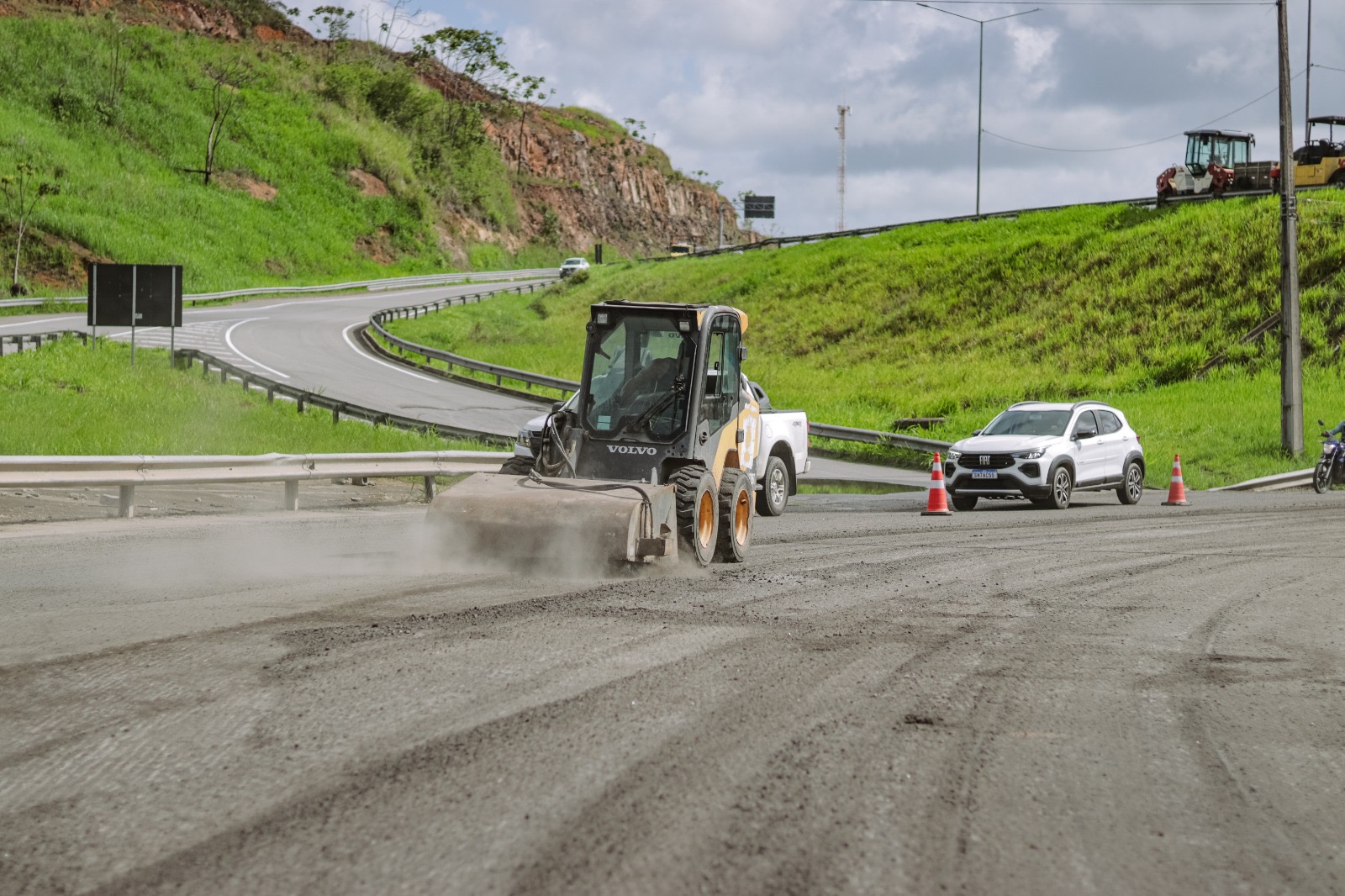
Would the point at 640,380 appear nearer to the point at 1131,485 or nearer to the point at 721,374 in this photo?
the point at 721,374

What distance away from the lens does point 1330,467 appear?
24406 mm

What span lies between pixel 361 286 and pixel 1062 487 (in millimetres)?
60781

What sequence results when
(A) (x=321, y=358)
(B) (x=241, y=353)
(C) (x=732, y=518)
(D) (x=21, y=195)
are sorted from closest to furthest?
(C) (x=732, y=518) → (B) (x=241, y=353) → (A) (x=321, y=358) → (D) (x=21, y=195)

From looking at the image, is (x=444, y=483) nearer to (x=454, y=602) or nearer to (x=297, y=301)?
(x=454, y=602)

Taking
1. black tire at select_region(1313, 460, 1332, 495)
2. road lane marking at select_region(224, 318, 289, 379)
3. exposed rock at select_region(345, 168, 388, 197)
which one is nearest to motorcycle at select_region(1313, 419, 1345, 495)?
black tire at select_region(1313, 460, 1332, 495)

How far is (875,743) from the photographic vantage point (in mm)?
5508

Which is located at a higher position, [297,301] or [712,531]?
[297,301]

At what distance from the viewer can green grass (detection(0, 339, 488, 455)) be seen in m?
19.3

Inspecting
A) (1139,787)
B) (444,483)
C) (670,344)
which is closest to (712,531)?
(670,344)

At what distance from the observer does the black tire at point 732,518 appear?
11.8 meters

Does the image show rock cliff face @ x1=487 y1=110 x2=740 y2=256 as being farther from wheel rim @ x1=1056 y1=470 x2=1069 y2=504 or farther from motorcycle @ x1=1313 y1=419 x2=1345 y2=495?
wheel rim @ x1=1056 y1=470 x2=1069 y2=504

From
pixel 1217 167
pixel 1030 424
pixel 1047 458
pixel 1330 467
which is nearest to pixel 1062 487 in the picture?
pixel 1047 458

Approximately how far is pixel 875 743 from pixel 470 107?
117 meters

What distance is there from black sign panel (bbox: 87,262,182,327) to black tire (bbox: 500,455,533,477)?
2160 cm
